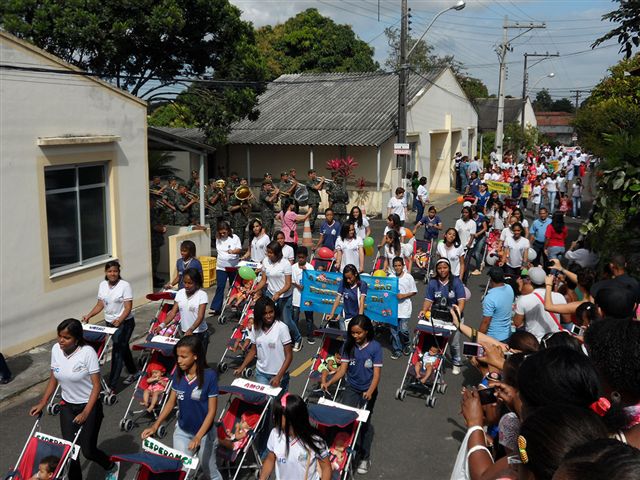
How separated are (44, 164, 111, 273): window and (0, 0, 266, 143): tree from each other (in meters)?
5.13

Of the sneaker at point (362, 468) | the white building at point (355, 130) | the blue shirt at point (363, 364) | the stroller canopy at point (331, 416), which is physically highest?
the white building at point (355, 130)

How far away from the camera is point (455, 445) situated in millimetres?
6969

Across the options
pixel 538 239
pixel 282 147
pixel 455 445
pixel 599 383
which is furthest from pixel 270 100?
pixel 599 383

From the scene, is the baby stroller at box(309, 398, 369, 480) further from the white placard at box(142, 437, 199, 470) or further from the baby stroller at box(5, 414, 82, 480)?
the baby stroller at box(5, 414, 82, 480)

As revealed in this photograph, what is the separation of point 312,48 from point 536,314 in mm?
38921

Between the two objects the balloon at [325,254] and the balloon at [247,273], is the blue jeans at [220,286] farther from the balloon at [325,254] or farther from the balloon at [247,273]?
the balloon at [325,254]

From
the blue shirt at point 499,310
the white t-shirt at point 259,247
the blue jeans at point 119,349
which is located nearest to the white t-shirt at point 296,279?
the white t-shirt at point 259,247

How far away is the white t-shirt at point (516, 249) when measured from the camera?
1222 cm

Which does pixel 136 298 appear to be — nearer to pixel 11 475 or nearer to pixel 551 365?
pixel 11 475

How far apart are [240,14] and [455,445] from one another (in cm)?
1504

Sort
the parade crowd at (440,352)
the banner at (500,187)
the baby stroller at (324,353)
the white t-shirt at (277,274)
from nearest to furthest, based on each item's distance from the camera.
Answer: the parade crowd at (440,352) < the baby stroller at (324,353) < the white t-shirt at (277,274) < the banner at (500,187)

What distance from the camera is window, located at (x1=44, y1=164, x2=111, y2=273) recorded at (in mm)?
10586

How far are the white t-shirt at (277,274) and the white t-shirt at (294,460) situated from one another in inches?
193

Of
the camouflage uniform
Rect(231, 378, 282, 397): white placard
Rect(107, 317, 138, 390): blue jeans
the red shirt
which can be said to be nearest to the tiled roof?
the camouflage uniform
